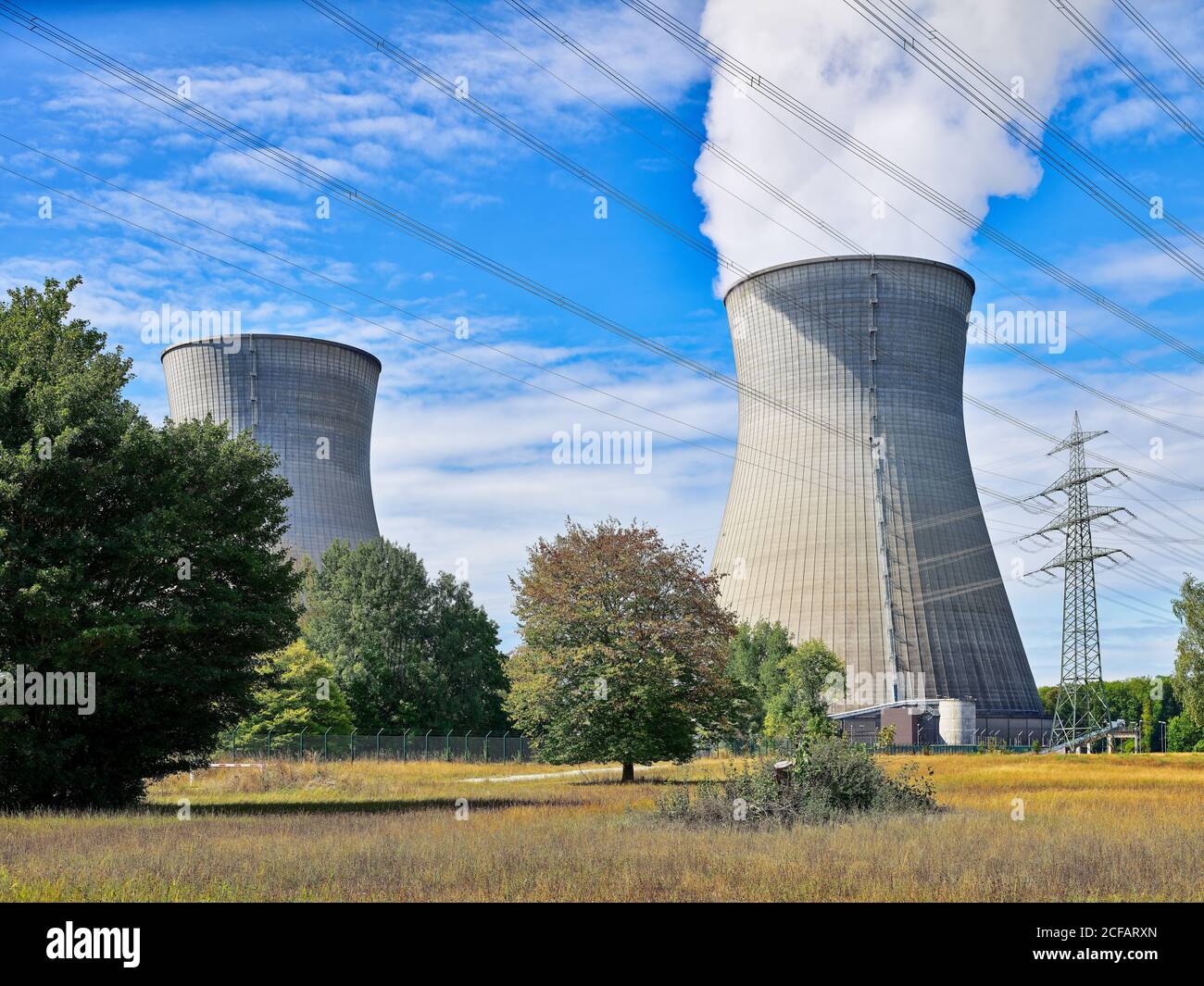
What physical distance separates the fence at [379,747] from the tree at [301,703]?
1.78ft

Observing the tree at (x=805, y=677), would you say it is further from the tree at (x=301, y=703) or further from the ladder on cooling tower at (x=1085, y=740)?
the tree at (x=301, y=703)

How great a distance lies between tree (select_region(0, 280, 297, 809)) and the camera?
1912 centimetres

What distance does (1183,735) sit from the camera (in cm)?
8088

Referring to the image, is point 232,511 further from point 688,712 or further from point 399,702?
point 399,702

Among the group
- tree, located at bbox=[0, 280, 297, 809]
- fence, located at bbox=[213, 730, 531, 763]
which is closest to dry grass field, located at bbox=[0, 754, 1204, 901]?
tree, located at bbox=[0, 280, 297, 809]

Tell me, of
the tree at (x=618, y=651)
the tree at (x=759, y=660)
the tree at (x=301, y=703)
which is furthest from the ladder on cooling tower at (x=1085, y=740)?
the tree at (x=301, y=703)

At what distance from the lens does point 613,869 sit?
1176 centimetres

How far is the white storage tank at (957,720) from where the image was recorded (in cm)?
5569

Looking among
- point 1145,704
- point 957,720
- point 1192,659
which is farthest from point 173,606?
point 1145,704

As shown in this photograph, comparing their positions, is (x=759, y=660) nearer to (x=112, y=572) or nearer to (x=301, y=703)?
(x=301, y=703)
